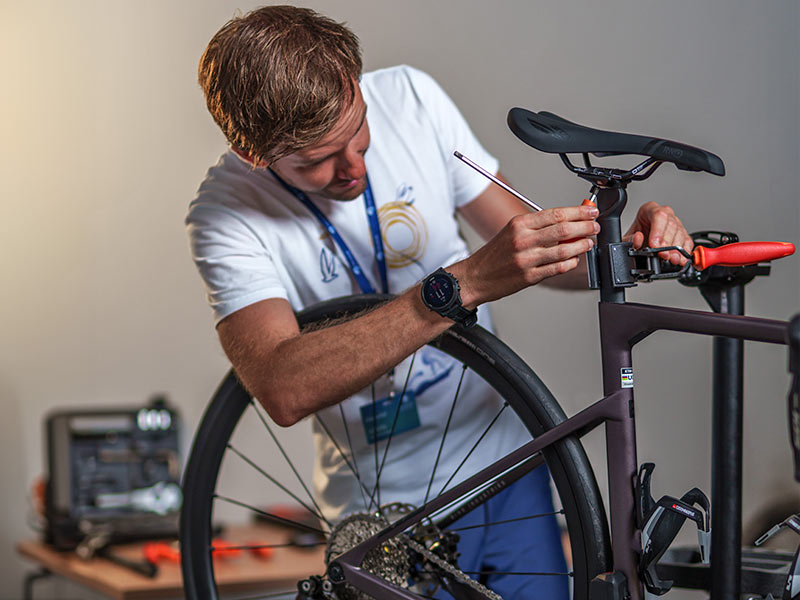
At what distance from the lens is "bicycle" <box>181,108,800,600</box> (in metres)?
0.86

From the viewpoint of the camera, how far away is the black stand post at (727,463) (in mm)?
1010

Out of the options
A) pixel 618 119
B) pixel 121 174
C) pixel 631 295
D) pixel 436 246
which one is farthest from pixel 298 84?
pixel 121 174

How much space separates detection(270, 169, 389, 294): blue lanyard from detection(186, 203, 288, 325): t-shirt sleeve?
8cm

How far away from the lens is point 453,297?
3.04ft

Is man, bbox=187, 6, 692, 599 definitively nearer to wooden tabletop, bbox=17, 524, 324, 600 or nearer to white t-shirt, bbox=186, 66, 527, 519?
white t-shirt, bbox=186, 66, 527, 519

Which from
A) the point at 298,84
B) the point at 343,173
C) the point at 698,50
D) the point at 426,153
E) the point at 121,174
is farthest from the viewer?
the point at 121,174

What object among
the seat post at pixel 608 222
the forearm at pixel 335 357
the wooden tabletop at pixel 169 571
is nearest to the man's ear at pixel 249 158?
the forearm at pixel 335 357

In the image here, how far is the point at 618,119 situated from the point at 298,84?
133 centimetres

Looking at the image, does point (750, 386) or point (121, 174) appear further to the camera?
point (121, 174)

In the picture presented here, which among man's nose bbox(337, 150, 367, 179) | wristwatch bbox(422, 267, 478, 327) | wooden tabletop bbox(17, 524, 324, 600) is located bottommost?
wooden tabletop bbox(17, 524, 324, 600)

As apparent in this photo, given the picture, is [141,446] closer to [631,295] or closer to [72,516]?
[72,516]

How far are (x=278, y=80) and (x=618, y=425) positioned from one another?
Answer: 0.54m

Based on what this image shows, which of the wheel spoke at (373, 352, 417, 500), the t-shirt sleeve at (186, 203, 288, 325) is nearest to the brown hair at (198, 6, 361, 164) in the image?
the t-shirt sleeve at (186, 203, 288, 325)

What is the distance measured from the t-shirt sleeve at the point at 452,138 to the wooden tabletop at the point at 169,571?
A: 91cm
